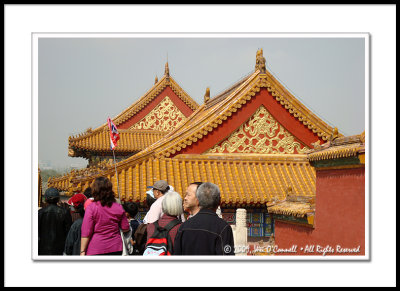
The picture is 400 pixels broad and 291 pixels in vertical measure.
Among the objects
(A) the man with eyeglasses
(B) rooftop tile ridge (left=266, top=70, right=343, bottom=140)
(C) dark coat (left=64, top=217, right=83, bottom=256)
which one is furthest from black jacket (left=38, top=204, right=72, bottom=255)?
(B) rooftop tile ridge (left=266, top=70, right=343, bottom=140)

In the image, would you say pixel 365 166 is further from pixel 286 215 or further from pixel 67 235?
pixel 67 235

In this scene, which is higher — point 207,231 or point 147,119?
point 147,119

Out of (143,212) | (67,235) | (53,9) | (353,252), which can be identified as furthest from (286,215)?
(53,9)

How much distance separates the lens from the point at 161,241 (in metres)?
6.70

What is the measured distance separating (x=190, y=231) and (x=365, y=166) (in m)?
3.35

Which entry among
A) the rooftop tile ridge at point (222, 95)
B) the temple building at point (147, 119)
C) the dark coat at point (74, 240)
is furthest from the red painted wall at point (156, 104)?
the dark coat at point (74, 240)

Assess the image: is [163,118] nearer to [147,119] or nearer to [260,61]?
[147,119]

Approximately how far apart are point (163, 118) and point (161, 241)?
17.7 meters

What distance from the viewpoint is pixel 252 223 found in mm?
12805

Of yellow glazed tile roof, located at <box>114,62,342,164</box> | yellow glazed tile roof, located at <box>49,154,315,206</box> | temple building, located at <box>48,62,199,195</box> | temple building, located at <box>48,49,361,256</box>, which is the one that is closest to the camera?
yellow glazed tile roof, located at <box>49,154,315,206</box>

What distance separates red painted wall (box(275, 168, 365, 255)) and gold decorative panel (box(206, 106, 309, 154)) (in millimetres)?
4068

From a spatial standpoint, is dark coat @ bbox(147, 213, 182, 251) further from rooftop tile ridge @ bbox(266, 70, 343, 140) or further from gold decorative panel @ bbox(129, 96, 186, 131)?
gold decorative panel @ bbox(129, 96, 186, 131)

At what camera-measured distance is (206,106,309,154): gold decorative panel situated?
13461 mm

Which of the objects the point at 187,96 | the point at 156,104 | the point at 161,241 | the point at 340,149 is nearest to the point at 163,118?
the point at 156,104
